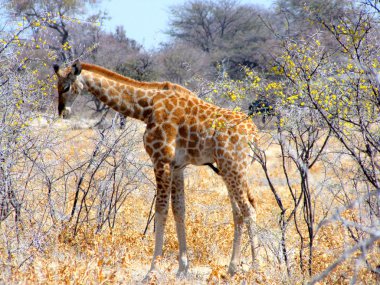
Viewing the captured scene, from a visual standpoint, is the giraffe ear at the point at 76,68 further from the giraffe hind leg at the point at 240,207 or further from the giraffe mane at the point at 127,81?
the giraffe hind leg at the point at 240,207

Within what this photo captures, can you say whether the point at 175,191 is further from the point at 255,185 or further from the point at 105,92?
the point at 255,185

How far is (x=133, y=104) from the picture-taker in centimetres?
723

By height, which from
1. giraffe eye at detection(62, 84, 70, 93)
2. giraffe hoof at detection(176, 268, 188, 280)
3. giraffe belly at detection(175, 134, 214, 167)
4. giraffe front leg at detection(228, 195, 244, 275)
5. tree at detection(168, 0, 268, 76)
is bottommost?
giraffe hoof at detection(176, 268, 188, 280)

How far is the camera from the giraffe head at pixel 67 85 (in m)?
7.11

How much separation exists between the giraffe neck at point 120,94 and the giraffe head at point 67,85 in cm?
12

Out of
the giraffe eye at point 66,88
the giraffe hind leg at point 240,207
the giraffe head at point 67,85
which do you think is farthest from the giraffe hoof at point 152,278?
the giraffe eye at point 66,88

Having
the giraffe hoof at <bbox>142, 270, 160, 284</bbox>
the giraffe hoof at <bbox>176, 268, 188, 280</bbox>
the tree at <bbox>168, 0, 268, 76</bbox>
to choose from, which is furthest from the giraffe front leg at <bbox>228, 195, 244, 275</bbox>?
the tree at <bbox>168, 0, 268, 76</bbox>

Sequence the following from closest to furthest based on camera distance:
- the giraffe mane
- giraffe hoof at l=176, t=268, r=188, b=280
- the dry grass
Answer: the dry grass, giraffe hoof at l=176, t=268, r=188, b=280, the giraffe mane

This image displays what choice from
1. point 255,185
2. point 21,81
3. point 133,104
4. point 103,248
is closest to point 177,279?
point 103,248

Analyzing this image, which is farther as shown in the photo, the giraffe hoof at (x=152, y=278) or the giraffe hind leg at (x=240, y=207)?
the giraffe hind leg at (x=240, y=207)

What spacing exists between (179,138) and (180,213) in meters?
0.86

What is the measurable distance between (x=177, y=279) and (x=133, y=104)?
2.07m

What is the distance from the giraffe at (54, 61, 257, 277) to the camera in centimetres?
690

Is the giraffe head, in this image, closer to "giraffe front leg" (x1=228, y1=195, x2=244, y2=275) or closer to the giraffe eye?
the giraffe eye
